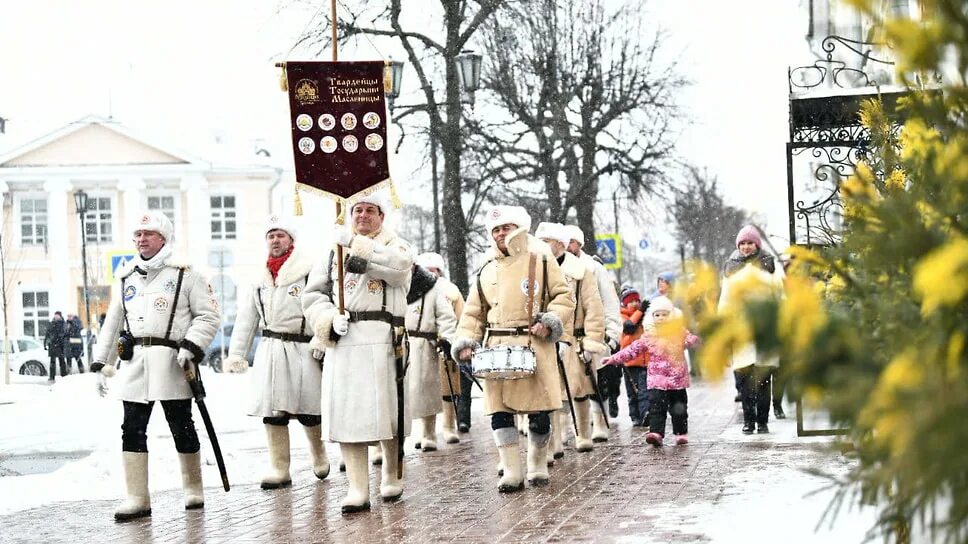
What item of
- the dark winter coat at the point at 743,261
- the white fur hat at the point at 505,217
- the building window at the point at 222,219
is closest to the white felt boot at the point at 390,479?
the white fur hat at the point at 505,217

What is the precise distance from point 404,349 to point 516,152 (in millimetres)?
24603

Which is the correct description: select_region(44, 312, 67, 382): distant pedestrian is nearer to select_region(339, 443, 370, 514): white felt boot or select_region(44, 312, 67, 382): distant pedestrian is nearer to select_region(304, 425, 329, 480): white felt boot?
select_region(304, 425, 329, 480): white felt boot

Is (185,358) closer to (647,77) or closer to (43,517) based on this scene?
(43,517)

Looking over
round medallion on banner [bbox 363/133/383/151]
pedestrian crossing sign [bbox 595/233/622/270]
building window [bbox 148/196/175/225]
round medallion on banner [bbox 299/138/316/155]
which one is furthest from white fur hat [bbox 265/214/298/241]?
building window [bbox 148/196/175/225]

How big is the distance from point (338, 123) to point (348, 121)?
7 centimetres

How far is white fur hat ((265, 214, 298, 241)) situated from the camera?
1079 centimetres

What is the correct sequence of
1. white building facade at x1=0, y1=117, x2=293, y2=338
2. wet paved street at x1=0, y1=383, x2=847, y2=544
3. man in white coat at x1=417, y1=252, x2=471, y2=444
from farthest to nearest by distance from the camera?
white building facade at x1=0, y1=117, x2=293, y2=338 < man in white coat at x1=417, y1=252, x2=471, y2=444 < wet paved street at x1=0, y1=383, x2=847, y2=544

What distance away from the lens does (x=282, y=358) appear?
35.7 ft

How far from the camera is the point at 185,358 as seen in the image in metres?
9.36

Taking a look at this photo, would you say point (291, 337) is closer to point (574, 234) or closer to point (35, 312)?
point (574, 234)

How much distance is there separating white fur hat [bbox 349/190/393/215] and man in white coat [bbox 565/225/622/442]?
128 inches

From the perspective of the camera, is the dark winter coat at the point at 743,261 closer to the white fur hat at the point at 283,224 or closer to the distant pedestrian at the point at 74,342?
the white fur hat at the point at 283,224

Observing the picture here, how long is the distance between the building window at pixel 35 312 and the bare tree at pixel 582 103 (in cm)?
3318

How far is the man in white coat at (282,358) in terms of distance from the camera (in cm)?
1084
